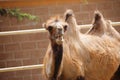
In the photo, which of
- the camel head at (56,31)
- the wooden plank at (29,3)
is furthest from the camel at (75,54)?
the wooden plank at (29,3)

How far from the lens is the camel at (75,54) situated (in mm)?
2078

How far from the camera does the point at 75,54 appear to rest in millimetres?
2357

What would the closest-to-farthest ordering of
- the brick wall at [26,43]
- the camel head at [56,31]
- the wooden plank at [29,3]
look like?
the camel head at [56,31]
the wooden plank at [29,3]
the brick wall at [26,43]

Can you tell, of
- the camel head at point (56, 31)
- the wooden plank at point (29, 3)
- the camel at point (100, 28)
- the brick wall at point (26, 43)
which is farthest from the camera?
the brick wall at point (26, 43)

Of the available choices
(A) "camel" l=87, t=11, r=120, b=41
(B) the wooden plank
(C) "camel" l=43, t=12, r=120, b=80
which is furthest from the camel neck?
(B) the wooden plank

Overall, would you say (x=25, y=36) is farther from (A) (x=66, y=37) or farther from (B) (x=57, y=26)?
(B) (x=57, y=26)

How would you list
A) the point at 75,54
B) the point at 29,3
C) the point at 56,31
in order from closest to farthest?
the point at 56,31
the point at 75,54
the point at 29,3

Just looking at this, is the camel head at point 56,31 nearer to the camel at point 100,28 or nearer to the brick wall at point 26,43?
the camel at point 100,28

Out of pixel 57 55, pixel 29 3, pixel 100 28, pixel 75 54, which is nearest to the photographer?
pixel 57 55

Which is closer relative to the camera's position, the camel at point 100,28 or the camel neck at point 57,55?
the camel neck at point 57,55

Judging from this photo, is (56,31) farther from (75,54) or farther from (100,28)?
(100,28)

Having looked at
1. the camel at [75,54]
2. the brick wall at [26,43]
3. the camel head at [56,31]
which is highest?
the camel head at [56,31]

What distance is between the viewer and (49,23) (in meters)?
2.09

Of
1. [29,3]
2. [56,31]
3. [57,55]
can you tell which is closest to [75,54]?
[57,55]
